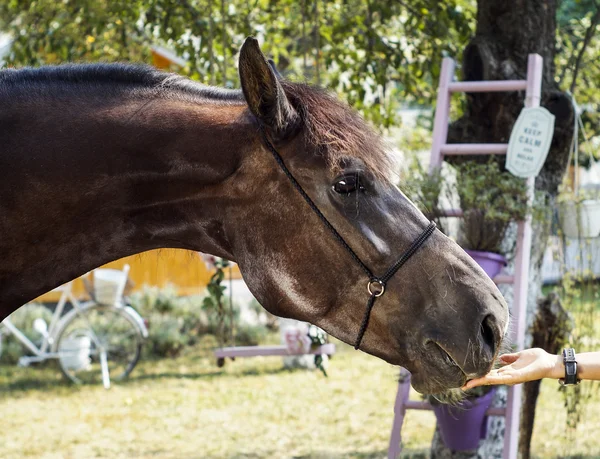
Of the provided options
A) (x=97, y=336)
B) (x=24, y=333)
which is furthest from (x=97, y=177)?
(x=24, y=333)

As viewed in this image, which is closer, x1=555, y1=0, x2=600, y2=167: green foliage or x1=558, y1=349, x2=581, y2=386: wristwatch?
x1=558, y1=349, x2=581, y2=386: wristwatch

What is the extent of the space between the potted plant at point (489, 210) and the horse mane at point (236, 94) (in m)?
1.60

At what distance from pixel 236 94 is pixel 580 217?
2434 millimetres

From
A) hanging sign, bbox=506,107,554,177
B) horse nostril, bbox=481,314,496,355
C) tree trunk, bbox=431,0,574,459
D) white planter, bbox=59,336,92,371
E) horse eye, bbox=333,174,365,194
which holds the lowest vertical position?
white planter, bbox=59,336,92,371

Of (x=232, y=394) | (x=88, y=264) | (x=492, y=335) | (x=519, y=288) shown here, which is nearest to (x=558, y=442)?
(x=519, y=288)

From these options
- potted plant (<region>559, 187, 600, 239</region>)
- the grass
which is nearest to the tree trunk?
potted plant (<region>559, 187, 600, 239</region>)

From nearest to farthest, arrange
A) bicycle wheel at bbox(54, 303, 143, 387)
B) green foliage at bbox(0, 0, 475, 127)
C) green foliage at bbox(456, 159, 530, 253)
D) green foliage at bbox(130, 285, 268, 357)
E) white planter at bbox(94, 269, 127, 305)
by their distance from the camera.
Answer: green foliage at bbox(456, 159, 530, 253), green foliage at bbox(0, 0, 475, 127), white planter at bbox(94, 269, 127, 305), bicycle wheel at bbox(54, 303, 143, 387), green foliage at bbox(130, 285, 268, 357)

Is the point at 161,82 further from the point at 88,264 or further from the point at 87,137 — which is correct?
the point at 88,264

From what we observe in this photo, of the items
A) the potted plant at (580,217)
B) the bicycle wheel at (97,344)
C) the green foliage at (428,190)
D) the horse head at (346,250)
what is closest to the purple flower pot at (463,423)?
the green foliage at (428,190)

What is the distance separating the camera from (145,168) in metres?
1.95

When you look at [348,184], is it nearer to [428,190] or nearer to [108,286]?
[428,190]

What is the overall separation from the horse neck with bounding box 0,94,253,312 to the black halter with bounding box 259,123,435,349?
0.36 ft

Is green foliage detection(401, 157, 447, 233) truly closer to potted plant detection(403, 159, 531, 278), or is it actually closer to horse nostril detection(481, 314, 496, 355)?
potted plant detection(403, 159, 531, 278)

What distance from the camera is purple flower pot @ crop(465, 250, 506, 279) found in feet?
11.5
